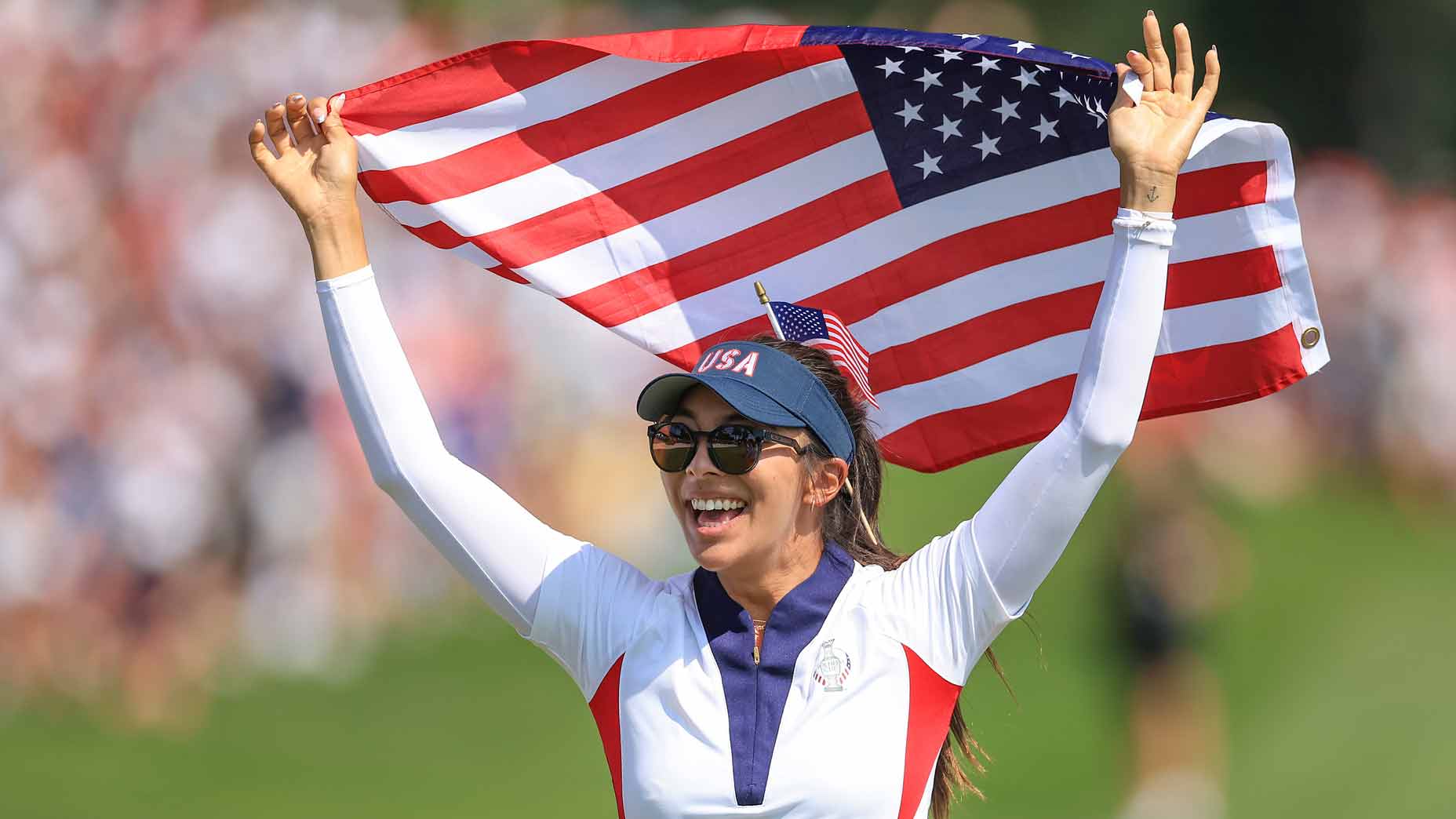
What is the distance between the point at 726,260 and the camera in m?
2.98

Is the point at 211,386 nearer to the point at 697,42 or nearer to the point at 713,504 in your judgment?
the point at 697,42

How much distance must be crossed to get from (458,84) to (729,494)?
110 centimetres

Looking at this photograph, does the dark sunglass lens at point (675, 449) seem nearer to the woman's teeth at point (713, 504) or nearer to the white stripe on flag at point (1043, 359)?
the woman's teeth at point (713, 504)

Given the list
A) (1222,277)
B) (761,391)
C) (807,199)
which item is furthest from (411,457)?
(1222,277)

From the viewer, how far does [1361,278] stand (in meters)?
7.64

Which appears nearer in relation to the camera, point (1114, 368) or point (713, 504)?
point (1114, 368)

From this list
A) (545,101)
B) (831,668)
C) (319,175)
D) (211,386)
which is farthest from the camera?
(211,386)

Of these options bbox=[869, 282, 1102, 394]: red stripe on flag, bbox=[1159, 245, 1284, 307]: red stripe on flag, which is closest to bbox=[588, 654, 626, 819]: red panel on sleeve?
bbox=[869, 282, 1102, 394]: red stripe on flag

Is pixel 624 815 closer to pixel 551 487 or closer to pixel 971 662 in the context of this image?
pixel 971 662

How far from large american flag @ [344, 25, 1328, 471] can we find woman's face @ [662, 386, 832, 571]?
759 mm

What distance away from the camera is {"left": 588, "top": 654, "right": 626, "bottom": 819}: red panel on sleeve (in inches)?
85.7

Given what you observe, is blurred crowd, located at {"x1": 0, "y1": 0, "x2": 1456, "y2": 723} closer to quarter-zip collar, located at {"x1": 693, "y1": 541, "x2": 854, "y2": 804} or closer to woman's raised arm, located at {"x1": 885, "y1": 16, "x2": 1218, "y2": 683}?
quarter-zip collar, located at {"x1": 693, "y1": 541, "x2": 854, "y2": 804}

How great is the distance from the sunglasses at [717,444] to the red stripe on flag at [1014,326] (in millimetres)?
795

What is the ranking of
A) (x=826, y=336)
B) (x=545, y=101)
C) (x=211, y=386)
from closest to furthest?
(x=826, y=336) → (x=545, y=101) → (x=211, y=386)
